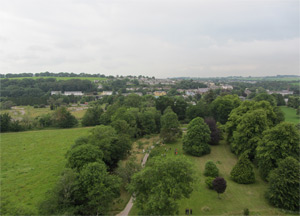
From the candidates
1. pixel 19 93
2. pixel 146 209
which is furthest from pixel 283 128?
pixel 19 93

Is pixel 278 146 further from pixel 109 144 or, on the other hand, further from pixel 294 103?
pixel 294 103

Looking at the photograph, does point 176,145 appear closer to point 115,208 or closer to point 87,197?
point 115,208

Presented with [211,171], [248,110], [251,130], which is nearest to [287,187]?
[211,171]

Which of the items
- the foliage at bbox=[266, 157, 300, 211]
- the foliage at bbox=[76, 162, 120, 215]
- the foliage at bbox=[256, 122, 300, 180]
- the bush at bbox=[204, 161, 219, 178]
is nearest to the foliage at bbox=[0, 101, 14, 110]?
the foliage at bbox=[76, 162, 120, 215]

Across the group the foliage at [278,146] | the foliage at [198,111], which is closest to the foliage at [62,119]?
the foliage at [198,111]

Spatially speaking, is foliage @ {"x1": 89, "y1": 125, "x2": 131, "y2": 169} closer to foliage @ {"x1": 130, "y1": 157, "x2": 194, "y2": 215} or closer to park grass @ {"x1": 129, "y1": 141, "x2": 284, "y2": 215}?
park grass @ {"x1": 129, "y1": 141, "x2": 284, "y2": 215}
